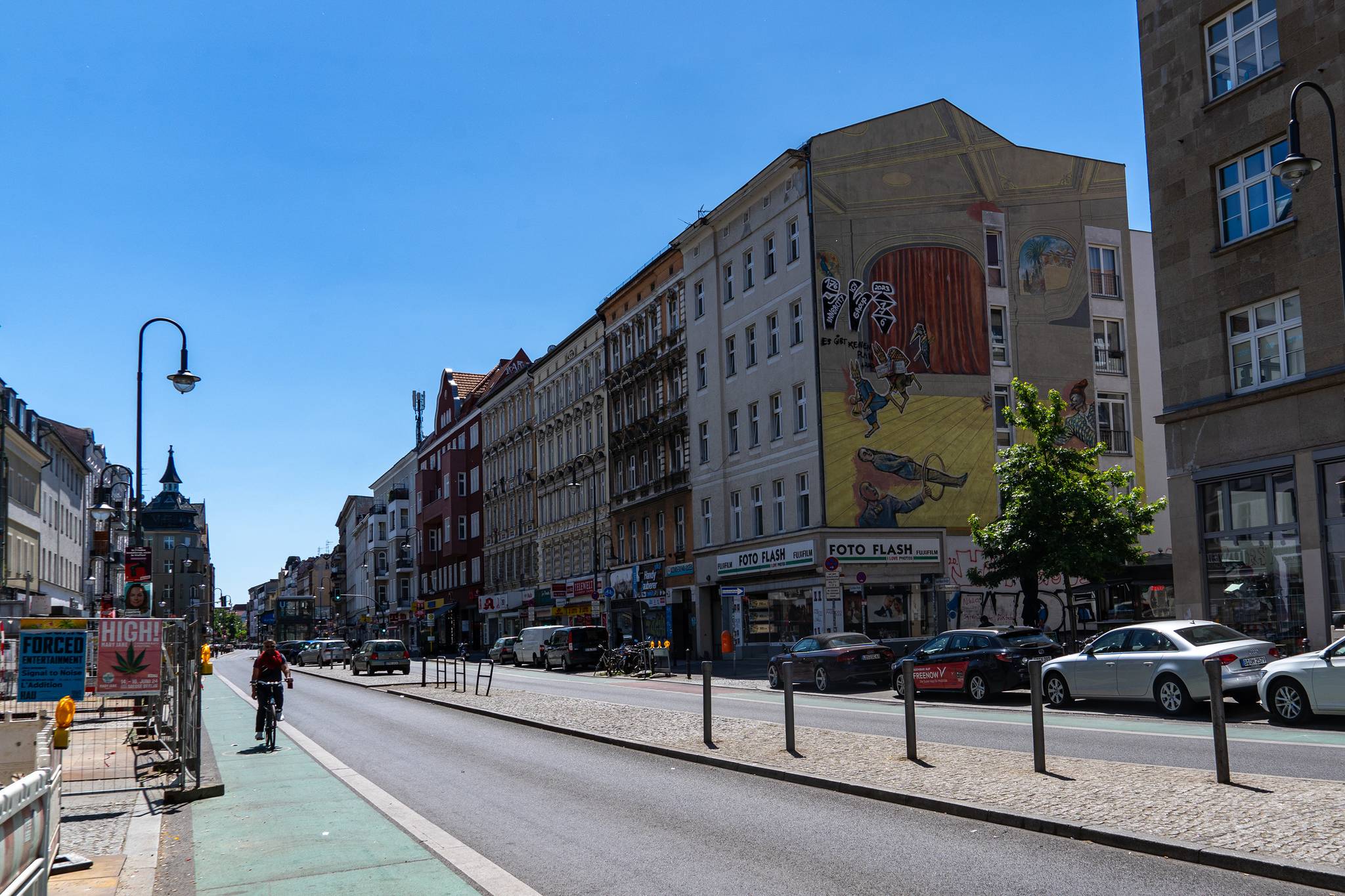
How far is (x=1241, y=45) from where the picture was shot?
24.7 m

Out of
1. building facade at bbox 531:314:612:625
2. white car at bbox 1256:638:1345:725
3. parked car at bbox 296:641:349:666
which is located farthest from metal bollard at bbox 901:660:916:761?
parked car at bbox 296:641:349:666

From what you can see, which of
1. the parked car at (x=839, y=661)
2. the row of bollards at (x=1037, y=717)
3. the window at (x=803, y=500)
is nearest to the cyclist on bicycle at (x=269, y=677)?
the row of bollards at (x=1037, y=717)

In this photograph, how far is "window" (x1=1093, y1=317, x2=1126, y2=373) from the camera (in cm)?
4444

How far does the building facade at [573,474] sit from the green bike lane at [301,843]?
42249 mm

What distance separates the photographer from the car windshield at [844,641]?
95.2 ft

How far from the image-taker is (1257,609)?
24000 mm

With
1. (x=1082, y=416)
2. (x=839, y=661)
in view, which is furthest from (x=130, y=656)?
(x=1082, y=416)

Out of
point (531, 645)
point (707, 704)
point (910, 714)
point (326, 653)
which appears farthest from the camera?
point (326, 653)

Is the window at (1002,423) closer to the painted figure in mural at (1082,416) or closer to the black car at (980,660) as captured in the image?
the painted figure in mural at (1082,416)

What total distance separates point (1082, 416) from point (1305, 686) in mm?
29018

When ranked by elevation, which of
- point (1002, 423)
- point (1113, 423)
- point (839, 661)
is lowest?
point (839, 661)

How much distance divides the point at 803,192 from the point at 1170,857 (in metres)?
35.3

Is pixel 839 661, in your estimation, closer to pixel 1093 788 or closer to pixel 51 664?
pixel 1093 788

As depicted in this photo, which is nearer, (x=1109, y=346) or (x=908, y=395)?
(x=908, y=395)
